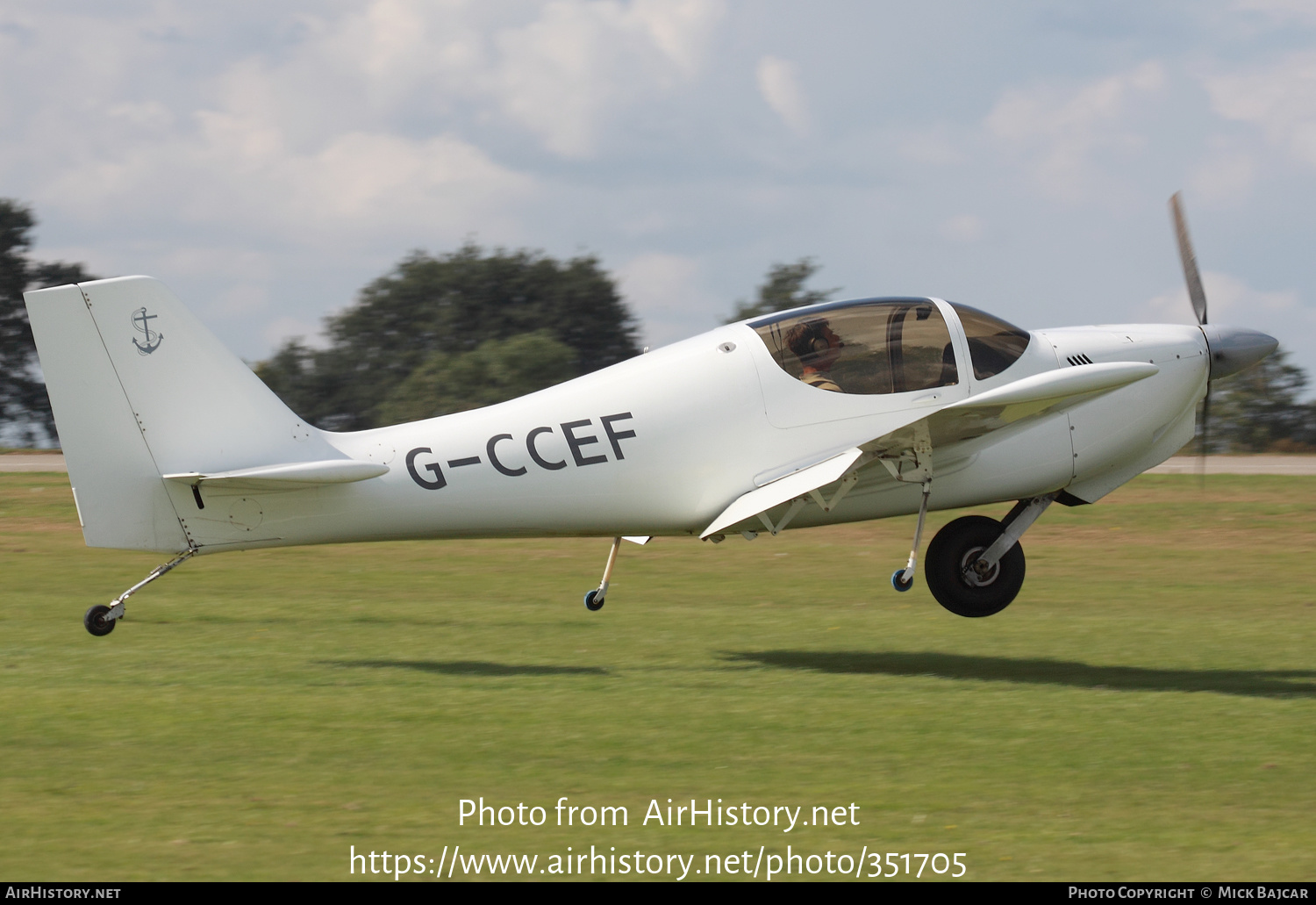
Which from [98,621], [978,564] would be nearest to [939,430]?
[978,564]

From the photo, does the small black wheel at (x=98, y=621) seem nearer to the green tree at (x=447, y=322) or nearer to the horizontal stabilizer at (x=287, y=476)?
the horizontal stabilizer at (x=287, y=476)

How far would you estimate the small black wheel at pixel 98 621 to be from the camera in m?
10.1

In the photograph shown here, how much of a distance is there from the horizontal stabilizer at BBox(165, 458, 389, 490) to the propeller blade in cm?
709

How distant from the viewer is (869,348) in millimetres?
10320

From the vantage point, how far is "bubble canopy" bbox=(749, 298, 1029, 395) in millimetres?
10320

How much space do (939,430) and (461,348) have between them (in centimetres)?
4773

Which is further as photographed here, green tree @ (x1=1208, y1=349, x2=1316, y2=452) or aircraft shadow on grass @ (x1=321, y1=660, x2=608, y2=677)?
green tree @ (x1=1208, y1=349, x2=1316, y2=452)

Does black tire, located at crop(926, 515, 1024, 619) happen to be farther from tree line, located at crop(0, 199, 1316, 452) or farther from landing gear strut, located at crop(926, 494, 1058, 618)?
tree line, located at crop(0, 199, 1316, 452)

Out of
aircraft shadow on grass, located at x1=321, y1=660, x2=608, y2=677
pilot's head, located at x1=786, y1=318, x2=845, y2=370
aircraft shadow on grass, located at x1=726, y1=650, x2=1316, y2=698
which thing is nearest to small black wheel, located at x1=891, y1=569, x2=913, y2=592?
aircraft shadow on grass, located at x1=726, y1=650, x2=1316, y2=698

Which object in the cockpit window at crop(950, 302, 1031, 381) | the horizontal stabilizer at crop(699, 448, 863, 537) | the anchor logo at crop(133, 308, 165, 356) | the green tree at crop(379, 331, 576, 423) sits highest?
the green tree at crop(379, 331, 576, 423)

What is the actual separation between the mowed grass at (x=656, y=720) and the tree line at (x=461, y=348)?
945 inches

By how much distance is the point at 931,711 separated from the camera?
28.6ft

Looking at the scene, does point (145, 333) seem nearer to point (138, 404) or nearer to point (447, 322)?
point (138, 404)
